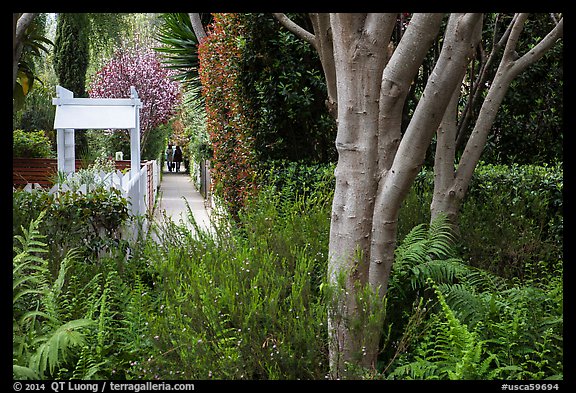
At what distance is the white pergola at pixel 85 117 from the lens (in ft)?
39.2

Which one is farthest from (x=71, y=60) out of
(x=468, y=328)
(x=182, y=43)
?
(x=468, y=328)

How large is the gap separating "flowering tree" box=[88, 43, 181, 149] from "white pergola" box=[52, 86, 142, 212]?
12.8 metres

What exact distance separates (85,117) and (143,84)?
14647mm

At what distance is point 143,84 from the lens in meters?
26.2

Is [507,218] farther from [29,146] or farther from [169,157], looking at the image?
[169,157]

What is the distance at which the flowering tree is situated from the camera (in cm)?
2577

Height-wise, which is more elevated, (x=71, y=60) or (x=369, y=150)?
(x=71, y=60)

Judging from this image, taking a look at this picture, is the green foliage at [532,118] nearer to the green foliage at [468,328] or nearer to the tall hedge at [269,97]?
the tall hedge at [269,97]

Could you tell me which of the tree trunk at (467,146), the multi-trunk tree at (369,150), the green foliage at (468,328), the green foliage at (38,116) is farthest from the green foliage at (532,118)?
the green foliage at (38,116)

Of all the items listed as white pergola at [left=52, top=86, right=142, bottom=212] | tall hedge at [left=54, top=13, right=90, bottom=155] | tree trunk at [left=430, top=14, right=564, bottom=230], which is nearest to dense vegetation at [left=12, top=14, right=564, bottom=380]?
tree trunk at [left=430, top=14, right=564, bottom=230]

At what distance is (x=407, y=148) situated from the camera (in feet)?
11.6

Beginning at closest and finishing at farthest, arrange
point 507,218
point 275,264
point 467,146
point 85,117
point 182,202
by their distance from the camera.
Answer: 1. point 275,264
2. point 467,146
3. point 507,218
4. point 85,117
5. point 182,202

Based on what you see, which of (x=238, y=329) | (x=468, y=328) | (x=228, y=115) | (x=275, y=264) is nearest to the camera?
(x=238, y=329)
